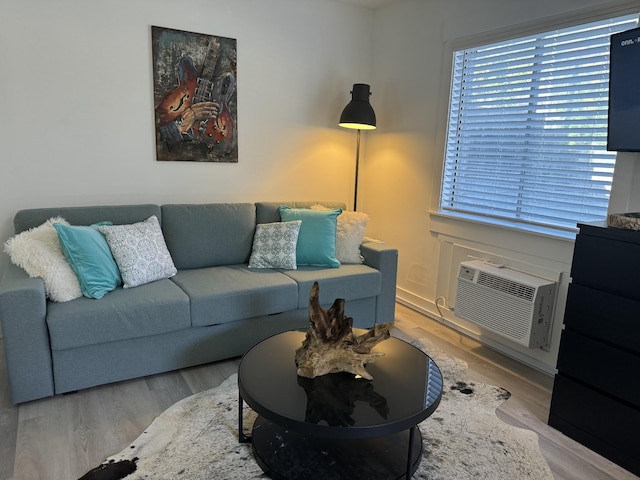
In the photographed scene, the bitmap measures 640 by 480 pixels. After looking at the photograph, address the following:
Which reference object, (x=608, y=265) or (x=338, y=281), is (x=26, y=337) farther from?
(x=608, y=265)

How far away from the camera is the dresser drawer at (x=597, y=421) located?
1900 mm

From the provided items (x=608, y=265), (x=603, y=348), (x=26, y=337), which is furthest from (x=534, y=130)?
(x=26, y=337)

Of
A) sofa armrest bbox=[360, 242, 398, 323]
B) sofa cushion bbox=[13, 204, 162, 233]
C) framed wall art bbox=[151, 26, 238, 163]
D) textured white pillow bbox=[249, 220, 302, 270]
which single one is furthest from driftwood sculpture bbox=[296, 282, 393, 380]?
framed wall art bbox=[151, 26, 238, 163]

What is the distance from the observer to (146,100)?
316 cm

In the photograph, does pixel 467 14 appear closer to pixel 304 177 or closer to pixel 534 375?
pixel 304 177

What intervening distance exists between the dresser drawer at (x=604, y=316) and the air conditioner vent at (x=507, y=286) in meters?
0.57

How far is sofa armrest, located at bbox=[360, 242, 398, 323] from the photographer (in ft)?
10.5

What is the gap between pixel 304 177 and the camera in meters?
3.96

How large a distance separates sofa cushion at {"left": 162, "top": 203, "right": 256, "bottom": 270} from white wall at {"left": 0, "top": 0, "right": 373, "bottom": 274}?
1.13ft

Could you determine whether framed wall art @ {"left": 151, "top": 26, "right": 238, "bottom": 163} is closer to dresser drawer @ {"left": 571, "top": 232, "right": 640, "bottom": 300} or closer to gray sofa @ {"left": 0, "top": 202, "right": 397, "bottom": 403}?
gray sofa @ {"left": 0, "top": 202, "right": 397, "bottom": 403}

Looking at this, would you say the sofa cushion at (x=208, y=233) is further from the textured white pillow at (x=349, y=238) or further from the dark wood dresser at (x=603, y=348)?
the dark wood dresser at (x=603, y=348)

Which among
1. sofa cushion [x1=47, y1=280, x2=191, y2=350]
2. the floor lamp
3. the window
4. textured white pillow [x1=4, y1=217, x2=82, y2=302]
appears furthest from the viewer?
the floor lamp

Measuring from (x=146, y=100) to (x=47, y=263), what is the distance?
142cm

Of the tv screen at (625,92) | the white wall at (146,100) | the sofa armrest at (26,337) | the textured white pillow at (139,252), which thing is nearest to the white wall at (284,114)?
the white wall at (146,100)
